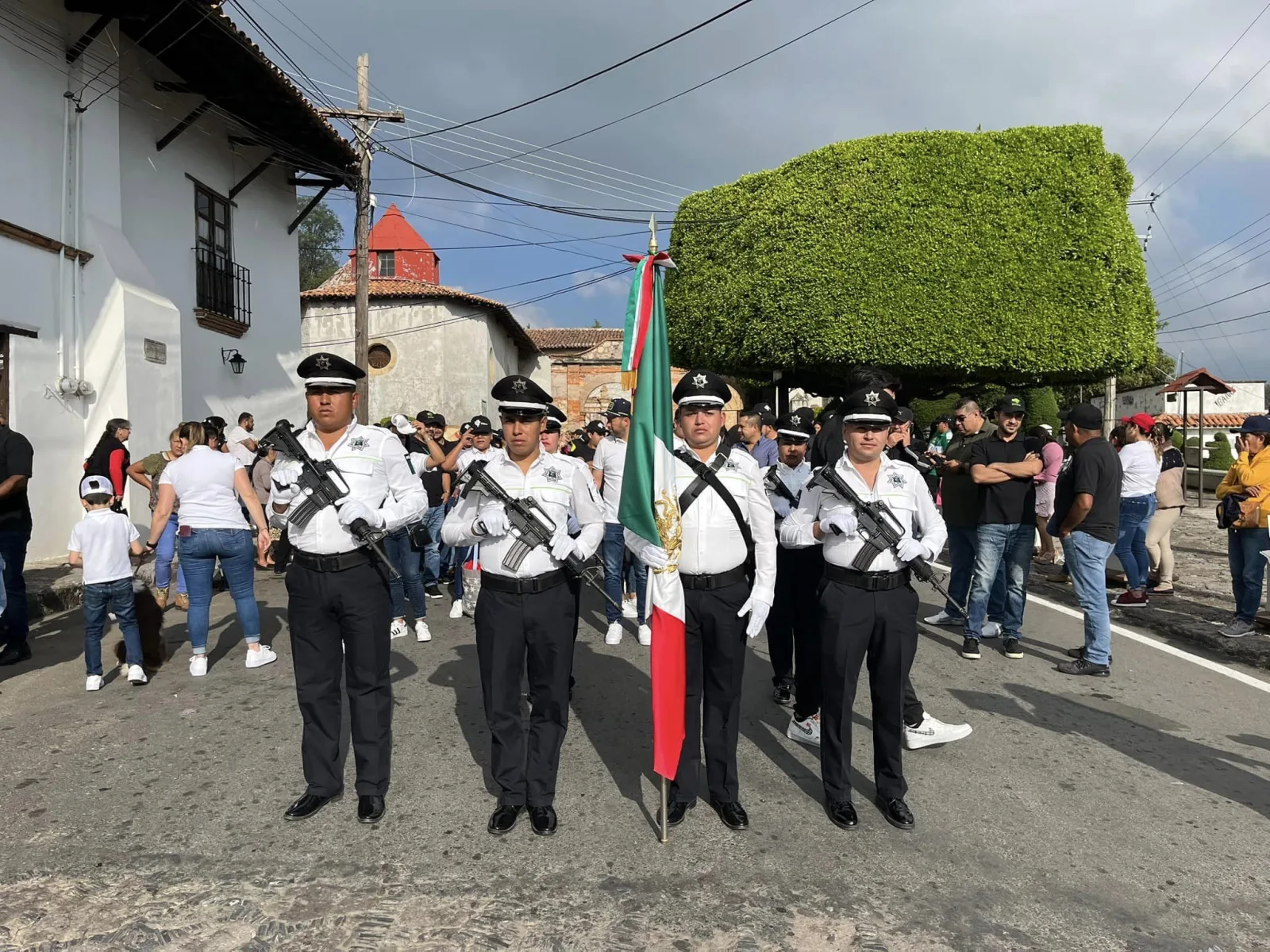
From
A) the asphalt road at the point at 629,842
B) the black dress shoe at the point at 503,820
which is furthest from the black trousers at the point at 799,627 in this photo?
the black dress shoe at the point at 503,820

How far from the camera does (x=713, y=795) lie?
3617mm

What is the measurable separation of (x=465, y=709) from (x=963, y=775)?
2.84m

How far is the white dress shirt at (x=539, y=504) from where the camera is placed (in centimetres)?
354

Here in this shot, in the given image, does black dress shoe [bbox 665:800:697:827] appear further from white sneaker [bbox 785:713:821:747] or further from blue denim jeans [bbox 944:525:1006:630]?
blue denim jeans [bbox 944:525:1006:630]

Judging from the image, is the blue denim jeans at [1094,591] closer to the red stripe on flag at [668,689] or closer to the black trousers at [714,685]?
the black trousers at [714,685]

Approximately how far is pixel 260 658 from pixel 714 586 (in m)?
4.13

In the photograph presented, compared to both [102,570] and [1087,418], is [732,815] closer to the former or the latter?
[1087,418]

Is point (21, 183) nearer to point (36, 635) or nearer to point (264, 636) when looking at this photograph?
point (36, 635)

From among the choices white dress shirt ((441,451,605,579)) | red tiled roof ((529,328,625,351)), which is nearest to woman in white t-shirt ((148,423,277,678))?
white dress shirt ((441,451,605,579))

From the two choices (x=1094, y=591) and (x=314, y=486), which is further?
(x=1094, y=591)

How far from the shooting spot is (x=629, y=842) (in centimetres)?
339

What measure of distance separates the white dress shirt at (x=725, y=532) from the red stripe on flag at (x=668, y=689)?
0.26m

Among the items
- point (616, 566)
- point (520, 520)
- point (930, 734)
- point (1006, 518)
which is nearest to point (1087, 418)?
point (1006, 518)

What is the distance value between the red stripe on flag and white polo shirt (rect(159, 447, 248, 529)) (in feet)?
12.7
